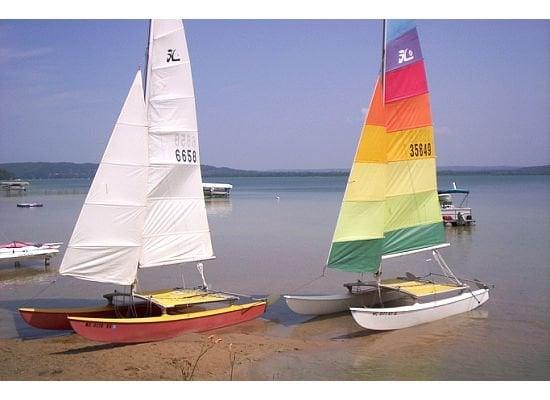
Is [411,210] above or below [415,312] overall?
above

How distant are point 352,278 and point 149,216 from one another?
5405 millimetres

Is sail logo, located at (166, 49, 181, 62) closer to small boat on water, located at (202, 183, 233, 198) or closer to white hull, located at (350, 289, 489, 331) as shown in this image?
Result: white hull, located at (350, 289, 489, 331)

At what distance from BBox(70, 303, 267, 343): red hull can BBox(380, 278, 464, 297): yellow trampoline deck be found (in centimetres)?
255

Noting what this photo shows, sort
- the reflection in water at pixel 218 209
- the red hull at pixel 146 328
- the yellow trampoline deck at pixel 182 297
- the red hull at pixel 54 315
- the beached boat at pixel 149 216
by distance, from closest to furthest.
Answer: the red hull at pixel 146 328 < the beached boat at pixel 149 216 < the red hull at pixel 54 315 < the yellow trampoline deck at pixel 182 297 < the reflection in water at pixel 218 209

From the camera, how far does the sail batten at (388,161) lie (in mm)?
10070

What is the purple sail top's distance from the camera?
998cm

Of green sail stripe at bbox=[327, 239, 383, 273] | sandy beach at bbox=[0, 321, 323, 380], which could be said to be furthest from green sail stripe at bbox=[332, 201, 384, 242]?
sandy beach at bbox=[0, 321, 323, 380]

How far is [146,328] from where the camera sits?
8867 mm

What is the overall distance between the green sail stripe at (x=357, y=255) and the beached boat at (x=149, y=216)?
1.36 metres

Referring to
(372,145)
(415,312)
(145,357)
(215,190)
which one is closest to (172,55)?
(372,145)

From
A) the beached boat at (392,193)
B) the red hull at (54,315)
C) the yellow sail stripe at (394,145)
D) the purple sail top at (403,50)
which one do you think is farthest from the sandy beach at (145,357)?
the purple sail top at (403,50)

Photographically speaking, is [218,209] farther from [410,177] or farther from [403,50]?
[403,50]

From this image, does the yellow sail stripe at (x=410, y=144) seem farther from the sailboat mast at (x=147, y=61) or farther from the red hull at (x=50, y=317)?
the red hull at (x=50, y=317)

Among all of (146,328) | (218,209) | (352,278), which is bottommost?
(352,278)
